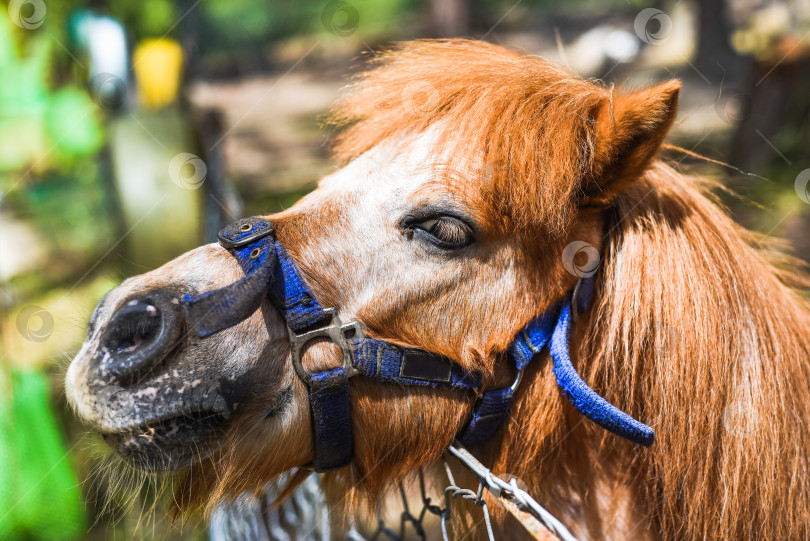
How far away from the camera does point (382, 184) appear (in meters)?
1.86

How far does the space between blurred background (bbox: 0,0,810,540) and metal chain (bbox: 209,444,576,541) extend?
0.35 meters

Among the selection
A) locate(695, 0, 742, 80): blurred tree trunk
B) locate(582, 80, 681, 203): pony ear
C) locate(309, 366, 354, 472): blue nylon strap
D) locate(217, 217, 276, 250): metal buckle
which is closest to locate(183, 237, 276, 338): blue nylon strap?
locate(217, 217, 276, 250): metal buckle

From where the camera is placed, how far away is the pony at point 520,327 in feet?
5.49

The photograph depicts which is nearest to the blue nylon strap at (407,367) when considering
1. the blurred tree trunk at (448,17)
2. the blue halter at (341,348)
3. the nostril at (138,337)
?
the blue halter at (341,348)

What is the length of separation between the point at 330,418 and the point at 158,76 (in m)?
4.72

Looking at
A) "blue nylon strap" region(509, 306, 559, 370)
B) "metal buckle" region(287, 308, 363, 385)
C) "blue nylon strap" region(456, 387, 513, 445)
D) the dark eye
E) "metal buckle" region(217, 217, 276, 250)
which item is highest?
"metal buckle" region(217, 217, 276, 250)

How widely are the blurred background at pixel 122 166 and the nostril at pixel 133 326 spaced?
53 centimetres

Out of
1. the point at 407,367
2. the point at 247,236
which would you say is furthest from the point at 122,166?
the point at 407,367

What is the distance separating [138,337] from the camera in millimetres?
1618

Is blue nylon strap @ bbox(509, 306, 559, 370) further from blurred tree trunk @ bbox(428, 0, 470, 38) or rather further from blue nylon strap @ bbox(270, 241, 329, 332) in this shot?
blurred tree trunk @ bbox(428, 0, 470, 38)

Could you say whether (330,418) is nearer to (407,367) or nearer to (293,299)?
(407,367)

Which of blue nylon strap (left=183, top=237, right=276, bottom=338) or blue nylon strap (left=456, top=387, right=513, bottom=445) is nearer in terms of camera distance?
blue nylon strap (left=183, top=237, right=276, bottom=338)

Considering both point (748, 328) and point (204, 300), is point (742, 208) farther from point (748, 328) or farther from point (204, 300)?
point (204, 300)

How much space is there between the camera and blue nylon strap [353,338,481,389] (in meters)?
1.78
